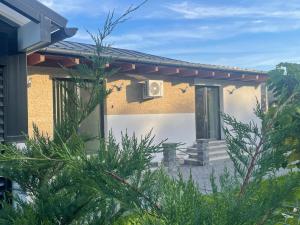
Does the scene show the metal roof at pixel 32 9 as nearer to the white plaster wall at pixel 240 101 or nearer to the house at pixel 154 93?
the house at pixel 154 93

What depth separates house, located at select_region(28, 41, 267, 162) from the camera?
33.3 feet

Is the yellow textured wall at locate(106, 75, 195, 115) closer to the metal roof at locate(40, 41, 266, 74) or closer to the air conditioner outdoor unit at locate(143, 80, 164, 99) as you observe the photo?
the air conditioner outdoor unit at locate(143, 80, 164, 99)

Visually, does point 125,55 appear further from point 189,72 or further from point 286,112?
point 286,112

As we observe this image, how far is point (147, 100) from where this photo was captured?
43.1 ft

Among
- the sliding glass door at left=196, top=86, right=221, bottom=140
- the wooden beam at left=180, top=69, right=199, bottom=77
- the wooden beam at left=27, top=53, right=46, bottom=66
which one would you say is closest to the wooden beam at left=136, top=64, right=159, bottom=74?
the wooden beam at left=180, top=69, right=199, bottom=77

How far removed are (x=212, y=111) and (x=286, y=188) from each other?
48.5 ft

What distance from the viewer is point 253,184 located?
5.60 feet

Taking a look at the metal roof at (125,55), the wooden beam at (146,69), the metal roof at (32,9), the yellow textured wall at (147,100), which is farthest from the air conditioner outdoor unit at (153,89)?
the metal roof at (32,9)

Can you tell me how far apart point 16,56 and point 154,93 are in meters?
7.68

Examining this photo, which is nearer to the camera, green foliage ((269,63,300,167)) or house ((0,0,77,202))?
green foliage ((269,63,300,167))

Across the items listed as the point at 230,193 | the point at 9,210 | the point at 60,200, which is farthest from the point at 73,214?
the point at 230,193

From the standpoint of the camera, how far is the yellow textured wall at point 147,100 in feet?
39.7

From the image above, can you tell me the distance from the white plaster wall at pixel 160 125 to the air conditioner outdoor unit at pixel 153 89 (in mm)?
832

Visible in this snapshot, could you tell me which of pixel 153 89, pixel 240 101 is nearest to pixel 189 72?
pixel 153 89
